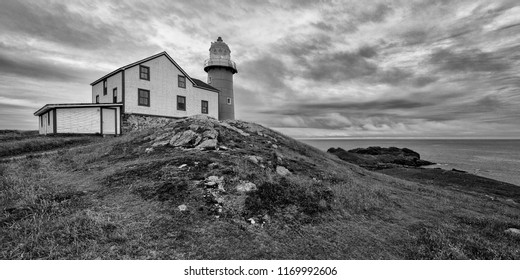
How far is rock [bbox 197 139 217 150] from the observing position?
38.1 feet

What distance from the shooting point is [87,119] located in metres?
23.5

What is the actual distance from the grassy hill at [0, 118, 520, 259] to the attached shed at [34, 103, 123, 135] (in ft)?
46.6

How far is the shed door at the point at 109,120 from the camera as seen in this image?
23.4m

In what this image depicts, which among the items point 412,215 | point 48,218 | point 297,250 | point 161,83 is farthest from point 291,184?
point 161,83

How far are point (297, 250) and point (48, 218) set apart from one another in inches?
232

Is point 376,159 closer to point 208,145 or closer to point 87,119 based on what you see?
point 208,145

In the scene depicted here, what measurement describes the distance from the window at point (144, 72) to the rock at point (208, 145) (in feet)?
58.4

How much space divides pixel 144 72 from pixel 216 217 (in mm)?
24700

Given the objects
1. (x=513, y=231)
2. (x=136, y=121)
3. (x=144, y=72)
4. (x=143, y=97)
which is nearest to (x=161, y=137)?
(x=136, y=121)

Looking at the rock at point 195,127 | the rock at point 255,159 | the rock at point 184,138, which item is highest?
the rock at point 195,127

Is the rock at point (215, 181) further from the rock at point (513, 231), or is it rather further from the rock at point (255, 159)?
the rock at point (513, 231)

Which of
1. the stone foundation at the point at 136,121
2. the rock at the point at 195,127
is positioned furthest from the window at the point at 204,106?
the rock at the point at 195,127

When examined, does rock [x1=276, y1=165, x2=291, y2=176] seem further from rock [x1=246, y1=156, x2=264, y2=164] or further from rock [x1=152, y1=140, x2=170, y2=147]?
rock [x1=152, y1=140, x2=170, y2=147]
